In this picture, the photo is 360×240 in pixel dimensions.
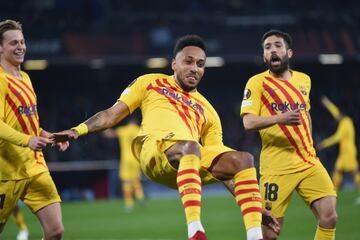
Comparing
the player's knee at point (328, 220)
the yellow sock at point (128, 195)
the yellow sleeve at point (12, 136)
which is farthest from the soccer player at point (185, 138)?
the yellow sock at point (128, 195)

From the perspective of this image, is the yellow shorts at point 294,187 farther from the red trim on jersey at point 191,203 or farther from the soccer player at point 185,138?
the red trim on jersey at point 191,203

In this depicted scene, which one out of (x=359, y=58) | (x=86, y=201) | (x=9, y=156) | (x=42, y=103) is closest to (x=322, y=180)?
(x=9, y=156)

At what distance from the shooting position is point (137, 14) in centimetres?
2939

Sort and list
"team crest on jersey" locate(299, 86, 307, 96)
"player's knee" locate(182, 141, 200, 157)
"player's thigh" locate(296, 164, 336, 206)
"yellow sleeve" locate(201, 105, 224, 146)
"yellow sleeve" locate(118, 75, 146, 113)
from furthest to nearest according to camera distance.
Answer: "team crest on jersey" locate(299, 86, 307, 96), "player's thigh" locate(296, 164, 336, 206), "yellow sleeve" locate(201, 105, 224, 146), "yellow sleeve" locate(118, 75, 146, 113), "player's knee" locate(182, 141, 200, 157)

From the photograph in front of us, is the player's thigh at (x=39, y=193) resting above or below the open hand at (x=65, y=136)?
below

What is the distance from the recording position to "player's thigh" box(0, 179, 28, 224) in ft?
24.6

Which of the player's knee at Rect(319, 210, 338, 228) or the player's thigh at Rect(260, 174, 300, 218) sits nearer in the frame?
the player's knee at Rect(319, 210, 338, 228)

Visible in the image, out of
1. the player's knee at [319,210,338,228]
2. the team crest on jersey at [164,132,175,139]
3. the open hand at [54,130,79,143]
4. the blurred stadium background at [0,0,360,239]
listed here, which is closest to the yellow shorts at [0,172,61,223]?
the open hand at [54,130,79,143]

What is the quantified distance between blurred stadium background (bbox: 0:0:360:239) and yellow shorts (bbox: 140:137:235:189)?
1987cm

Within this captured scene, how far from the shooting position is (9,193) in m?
7.54

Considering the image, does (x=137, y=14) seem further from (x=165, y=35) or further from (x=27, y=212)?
(x=27, y=212)

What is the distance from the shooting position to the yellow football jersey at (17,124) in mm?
7547

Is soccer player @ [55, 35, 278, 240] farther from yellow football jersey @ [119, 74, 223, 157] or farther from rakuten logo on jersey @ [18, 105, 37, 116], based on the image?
rakuten logo on jersey @ [18, 105, 37, 116]

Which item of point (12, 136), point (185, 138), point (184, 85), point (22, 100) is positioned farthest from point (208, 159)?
point (22, 100)
